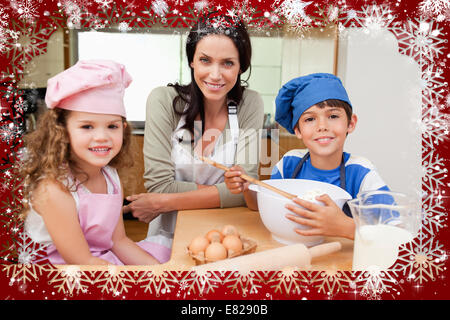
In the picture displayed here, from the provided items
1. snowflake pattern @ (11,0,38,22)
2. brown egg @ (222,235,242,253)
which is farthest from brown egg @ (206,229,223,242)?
snowflake pattern @ (11,0,38,22)

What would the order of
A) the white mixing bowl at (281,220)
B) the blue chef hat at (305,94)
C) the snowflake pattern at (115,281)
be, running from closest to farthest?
the snowflake pattern at (115,281) < the white mixing bowl at (281,220) < the blue chef hat at (305,94)

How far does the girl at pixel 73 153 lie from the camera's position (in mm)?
625

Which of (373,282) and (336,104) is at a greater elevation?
(336,104)

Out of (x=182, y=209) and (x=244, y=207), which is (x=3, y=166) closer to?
(x=182, y=209)

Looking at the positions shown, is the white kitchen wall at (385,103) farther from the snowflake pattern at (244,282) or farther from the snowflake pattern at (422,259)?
the snowflake pattern at (244,282)

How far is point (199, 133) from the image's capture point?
3.43 feet

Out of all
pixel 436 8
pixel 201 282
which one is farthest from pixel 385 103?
pixel 201 282

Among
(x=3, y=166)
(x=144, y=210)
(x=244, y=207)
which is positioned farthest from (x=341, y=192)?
(x=3, y=166)

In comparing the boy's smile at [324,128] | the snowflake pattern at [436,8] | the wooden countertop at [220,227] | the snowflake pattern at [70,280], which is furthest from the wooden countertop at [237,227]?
the snowflake pattern at [436,8]

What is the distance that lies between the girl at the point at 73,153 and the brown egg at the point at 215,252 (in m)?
0.22

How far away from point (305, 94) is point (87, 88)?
18.0 inches

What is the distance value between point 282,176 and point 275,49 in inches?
12.8

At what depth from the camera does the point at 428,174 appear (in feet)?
2.04

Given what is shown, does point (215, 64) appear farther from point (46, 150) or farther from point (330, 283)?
point (330, 283)
